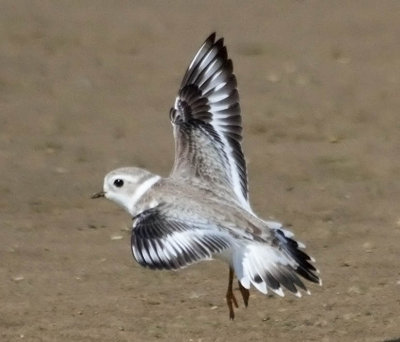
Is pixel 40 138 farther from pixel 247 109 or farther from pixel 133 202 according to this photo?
pixel 133 202

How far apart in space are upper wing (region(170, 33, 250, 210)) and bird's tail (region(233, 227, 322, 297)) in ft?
2.42

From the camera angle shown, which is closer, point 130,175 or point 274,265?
point 274,265

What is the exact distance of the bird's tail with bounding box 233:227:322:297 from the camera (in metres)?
7.41

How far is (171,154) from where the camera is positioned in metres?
11.2

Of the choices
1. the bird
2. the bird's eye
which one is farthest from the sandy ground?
the bird's eye

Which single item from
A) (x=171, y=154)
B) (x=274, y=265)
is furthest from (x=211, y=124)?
(x=171, y=154)

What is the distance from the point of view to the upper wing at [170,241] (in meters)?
7.21

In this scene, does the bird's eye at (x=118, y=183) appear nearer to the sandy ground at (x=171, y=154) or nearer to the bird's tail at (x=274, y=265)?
the sandy ground at (x=171, y=154)

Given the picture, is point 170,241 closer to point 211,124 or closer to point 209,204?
point 209,204

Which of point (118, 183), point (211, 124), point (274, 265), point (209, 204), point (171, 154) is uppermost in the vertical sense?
point (171, 154)

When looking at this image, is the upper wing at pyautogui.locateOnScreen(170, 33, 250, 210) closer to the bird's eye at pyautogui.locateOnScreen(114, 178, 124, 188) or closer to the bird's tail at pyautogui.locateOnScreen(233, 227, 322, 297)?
the bird's eye at pyautogui.locateOnScreen(114, 178, 124, 188)

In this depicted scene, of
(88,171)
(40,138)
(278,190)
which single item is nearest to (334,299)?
(278,190)

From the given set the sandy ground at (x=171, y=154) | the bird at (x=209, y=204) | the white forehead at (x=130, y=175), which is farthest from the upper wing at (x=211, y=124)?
the sandy ground at (x=171, y=154)

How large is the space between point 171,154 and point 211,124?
7.89 feet
